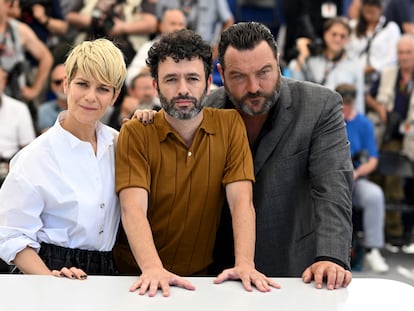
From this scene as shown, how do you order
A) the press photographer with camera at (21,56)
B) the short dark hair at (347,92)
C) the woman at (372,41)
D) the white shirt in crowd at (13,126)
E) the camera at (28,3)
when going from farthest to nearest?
the woman at (372,41), the short dark hair at (347,92), the camera at (28,3), the press photographer with camera at (21,56), the white shirt in crowd at (13,126)

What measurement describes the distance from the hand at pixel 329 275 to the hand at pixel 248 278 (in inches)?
4.1

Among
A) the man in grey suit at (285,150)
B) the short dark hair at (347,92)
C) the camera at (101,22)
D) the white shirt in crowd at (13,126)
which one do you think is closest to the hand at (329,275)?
the man in grey suit at (285,150)

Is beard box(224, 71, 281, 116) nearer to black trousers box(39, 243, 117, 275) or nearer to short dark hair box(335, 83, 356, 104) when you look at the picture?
black trousers box(39, 243, 117, 275)

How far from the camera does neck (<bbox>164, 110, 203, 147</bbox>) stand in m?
2.12

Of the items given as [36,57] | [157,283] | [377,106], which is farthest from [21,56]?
[157,283]

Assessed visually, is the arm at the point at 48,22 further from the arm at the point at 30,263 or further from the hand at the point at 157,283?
the hand at the point at 157,283

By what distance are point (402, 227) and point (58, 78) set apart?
8.79 feet

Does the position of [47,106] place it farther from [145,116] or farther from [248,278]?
[248,278]

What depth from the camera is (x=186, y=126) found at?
83.7 inches

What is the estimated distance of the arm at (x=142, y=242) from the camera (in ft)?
5.83

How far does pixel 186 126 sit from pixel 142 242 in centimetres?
36

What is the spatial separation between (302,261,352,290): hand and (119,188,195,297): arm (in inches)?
11.9

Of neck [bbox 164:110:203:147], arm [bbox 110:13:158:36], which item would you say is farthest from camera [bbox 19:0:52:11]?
neck [bbox 164:110:203:147]

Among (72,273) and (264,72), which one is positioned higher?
(264,72)
